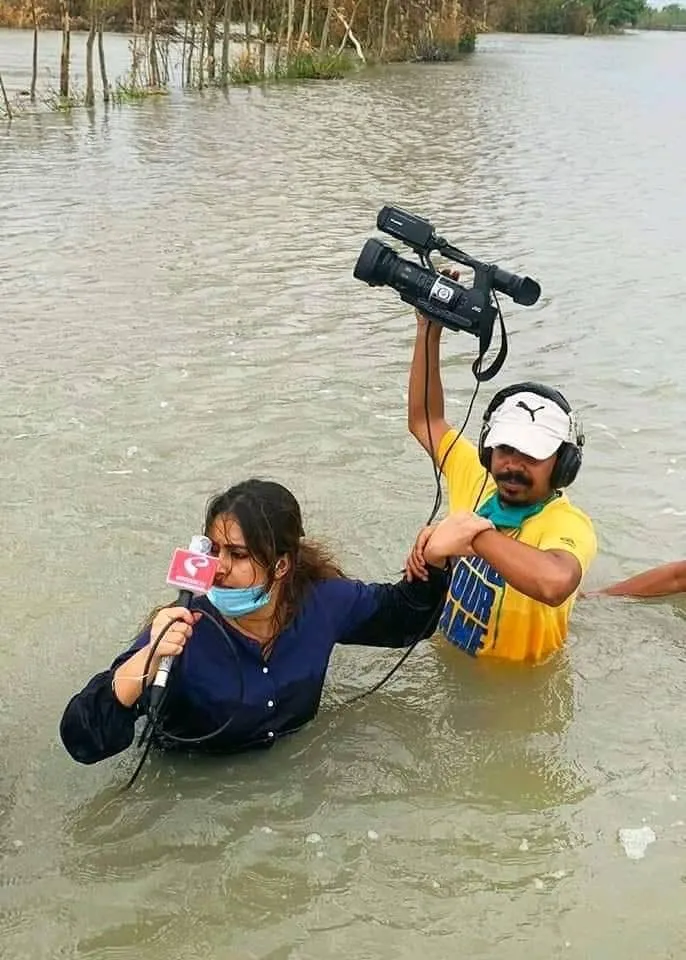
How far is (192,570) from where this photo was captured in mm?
2889

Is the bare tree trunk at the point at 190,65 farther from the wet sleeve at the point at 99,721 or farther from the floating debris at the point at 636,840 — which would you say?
the floating debris at the point at 636,840

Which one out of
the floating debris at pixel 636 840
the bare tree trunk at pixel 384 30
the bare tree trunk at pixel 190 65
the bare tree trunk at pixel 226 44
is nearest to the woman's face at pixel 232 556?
the floating debris at pixel 636 840

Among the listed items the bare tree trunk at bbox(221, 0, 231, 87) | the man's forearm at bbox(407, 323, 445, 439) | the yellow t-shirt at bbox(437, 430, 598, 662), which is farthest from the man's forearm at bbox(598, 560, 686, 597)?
the bare tree trunk at bbox(221, 0, 231, 87)

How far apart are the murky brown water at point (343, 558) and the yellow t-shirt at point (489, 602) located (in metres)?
0.13

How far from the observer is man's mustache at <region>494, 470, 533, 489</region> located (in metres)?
3.81

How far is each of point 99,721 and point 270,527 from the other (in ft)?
2.38

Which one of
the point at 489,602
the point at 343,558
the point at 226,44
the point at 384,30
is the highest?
the point at 384,30

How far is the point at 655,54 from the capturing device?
2373 inches

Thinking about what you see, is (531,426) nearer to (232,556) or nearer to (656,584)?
(232,556)

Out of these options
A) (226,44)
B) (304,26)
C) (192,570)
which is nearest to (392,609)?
(192,570)

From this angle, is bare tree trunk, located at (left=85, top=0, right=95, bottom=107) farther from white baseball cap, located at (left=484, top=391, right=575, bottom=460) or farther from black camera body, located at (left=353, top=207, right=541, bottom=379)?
white baseball cap, located at (left=484, top=391, right=575, bottom=460)

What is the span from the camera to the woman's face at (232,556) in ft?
10.7

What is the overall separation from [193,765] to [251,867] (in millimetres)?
474

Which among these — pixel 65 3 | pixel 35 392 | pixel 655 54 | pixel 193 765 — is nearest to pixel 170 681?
pixel 193 765
